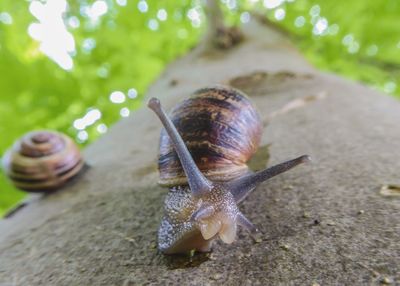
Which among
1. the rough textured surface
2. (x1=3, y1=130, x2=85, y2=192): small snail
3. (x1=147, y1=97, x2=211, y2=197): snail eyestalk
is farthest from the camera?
(x1=3, y1=130, x2=85, y2=192): small snail

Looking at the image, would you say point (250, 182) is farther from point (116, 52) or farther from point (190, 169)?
point (116, 52)

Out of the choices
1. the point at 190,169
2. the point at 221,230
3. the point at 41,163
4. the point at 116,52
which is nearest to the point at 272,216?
the point at 221,230

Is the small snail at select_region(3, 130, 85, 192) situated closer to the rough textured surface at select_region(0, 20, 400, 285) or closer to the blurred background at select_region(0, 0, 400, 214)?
the rough textured surface at select_region(0, 20, 400, 285)

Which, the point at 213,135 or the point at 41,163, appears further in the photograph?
the point at 41,163

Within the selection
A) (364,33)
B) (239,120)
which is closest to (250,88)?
(239,120)

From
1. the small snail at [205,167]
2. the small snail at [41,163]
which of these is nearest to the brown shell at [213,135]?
the small snail at [205,167]

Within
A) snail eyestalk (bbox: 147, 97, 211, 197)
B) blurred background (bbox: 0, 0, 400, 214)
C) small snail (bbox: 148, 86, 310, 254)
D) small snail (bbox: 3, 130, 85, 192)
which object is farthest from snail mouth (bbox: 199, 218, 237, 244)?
blurred background (bbox: 0, 0, 400, 214)
